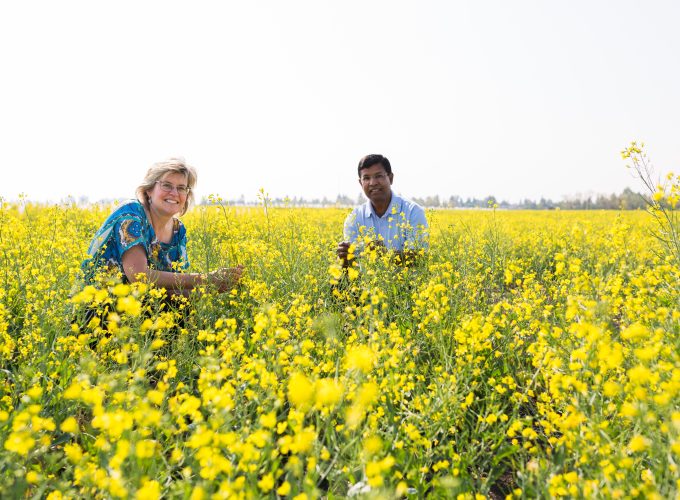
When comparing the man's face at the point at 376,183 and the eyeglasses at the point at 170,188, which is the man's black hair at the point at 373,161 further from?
the eyeglasses at the point at 170,188

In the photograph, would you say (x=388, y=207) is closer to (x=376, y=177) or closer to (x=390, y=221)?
(x=390, y=221)

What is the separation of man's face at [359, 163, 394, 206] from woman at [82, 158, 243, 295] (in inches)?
69.3

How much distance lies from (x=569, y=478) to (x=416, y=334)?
1530 mm

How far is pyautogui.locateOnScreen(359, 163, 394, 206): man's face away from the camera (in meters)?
4.57

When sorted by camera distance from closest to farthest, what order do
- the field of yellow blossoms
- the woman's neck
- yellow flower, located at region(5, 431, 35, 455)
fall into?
1. yellow flower, located at region(5, 431, 35, 455)
2. the field of yellow blossoms
3. the woman's neck

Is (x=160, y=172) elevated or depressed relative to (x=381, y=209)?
elevated

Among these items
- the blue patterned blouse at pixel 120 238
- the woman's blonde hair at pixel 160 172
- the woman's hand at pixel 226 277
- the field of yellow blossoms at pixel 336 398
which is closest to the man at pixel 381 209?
the field of yellow blossoms at pixel 336 398

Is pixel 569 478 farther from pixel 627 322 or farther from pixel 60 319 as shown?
pixel 60 319

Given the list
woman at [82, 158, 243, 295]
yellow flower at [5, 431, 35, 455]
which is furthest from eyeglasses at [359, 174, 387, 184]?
yellow flower at [5, 431, 35, 455]

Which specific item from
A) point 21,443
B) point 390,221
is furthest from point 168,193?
point 21,443

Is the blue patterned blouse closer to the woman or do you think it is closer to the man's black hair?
the woman

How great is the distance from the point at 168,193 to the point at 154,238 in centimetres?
38

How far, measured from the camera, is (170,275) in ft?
10.3

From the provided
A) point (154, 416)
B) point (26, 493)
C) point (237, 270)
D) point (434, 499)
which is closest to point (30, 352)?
point (26, 493)
